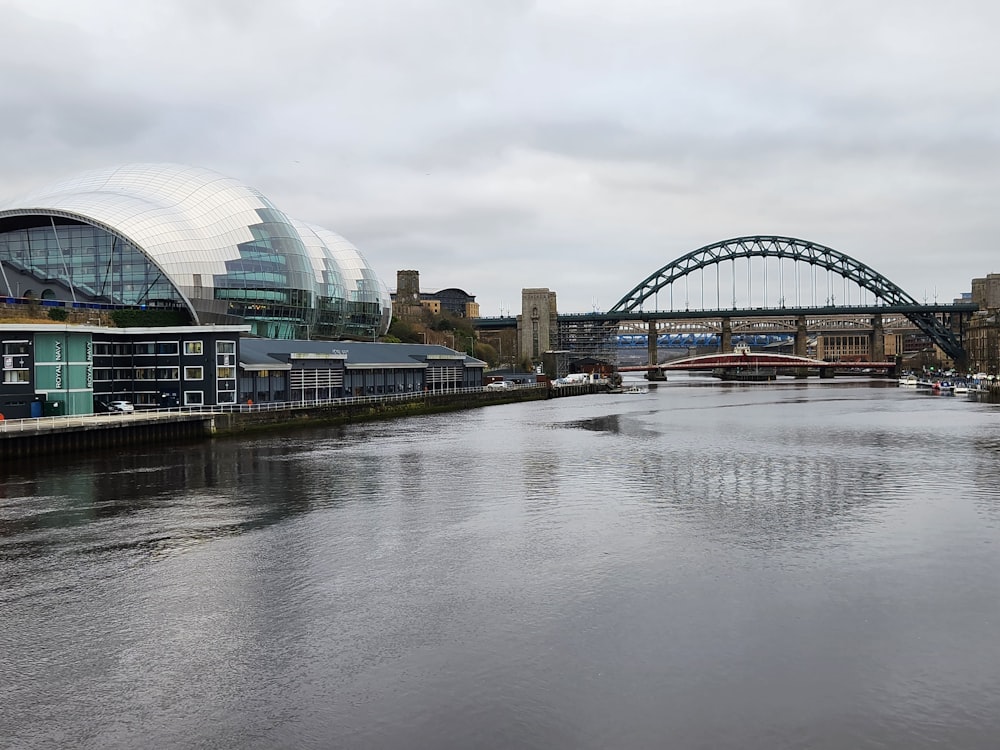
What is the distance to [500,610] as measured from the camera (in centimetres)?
1673

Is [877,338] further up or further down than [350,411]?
further up

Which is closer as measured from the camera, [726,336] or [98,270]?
[98,270]

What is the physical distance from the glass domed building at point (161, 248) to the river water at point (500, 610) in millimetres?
34778

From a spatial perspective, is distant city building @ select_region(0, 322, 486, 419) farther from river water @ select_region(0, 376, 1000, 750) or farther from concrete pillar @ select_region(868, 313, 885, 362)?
concrete pillar @ select_region(868, 313, 885, 362)

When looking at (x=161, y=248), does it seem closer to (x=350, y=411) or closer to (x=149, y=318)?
(x=149, y=318)

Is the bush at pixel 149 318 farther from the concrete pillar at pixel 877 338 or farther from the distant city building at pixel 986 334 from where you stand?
the concrete pillar at pixel 877 338

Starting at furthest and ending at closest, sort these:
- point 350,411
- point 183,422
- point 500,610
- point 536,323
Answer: point 536,323, point 350,411, point 183,422, point 500,610

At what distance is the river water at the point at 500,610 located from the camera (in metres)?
12.0

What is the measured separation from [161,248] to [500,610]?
190ft

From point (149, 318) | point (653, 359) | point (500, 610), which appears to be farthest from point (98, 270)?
point (653, 359)

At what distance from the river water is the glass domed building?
34778 mm

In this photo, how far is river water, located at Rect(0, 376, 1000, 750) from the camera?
12.0 m

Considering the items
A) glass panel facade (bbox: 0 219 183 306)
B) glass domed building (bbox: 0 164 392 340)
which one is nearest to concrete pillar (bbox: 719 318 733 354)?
glass domed building (bbox: 0 164 392 340)

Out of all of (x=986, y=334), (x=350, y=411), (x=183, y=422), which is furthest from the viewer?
(x=986, y=334)
